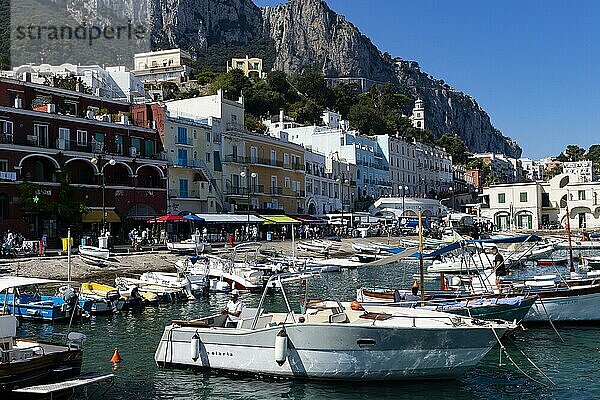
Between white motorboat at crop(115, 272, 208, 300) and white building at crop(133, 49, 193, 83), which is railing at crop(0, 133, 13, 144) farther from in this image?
white building at crop(133, 49, 193, 83)

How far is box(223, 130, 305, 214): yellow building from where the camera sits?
234 feet

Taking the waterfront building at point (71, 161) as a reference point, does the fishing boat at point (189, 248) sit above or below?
below

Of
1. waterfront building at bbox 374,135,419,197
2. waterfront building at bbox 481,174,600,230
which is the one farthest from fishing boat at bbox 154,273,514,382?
waterfront building at bbox 374,135,419,197

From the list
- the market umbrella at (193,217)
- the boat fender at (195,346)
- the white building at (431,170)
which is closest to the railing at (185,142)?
the market umbrella at (193,217)

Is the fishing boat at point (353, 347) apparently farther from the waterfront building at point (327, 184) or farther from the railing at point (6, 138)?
the waterfront building at point (327, 184)

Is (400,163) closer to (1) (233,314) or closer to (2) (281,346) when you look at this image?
(1) (233,314)

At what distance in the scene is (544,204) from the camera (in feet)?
332

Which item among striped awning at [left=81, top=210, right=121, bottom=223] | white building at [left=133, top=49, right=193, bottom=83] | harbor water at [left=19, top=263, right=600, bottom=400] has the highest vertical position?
white building at [left=133, top=49, right=193, bottom=83]

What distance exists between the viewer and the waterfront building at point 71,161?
50.7 meters

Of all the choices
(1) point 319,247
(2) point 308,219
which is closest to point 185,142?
(1) point 319,247

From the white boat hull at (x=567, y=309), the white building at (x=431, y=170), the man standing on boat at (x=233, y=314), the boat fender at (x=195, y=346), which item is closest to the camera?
the boat fender at (x=195, y=346)

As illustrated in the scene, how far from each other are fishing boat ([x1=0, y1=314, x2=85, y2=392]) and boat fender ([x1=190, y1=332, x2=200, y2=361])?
302cm

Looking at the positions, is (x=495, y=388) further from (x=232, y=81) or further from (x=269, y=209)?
(x=232, y=81)

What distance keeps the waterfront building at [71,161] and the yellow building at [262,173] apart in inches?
402
